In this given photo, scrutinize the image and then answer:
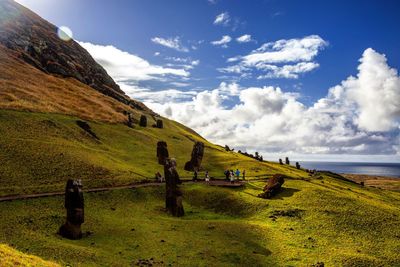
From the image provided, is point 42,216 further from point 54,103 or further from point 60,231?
point 54,103

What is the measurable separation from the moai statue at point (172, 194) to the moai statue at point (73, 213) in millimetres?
15850

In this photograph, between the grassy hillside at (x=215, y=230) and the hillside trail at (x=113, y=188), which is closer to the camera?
the grassy hillside at (x=215, y=230)

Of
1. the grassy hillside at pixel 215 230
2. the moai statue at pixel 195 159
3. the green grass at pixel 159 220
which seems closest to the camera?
the grassy hillside at pixel 215 230

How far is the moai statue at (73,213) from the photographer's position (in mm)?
39000

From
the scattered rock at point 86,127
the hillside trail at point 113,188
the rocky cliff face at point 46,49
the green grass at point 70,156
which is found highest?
the rocky cliff face at point 46,49

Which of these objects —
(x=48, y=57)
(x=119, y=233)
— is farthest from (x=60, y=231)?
(x=48, y=57)

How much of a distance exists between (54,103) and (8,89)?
12016mm

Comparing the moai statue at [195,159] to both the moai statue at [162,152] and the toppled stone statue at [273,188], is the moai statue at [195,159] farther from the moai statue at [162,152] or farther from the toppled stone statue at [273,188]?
the toppled stone statue at [273,188]

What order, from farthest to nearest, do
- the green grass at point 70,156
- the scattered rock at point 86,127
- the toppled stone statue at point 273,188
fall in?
the scattered rock at point 86,127
the toppled stone statue at point 273,188
the green grass at point 70,156

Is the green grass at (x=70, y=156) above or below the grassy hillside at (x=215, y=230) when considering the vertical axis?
above

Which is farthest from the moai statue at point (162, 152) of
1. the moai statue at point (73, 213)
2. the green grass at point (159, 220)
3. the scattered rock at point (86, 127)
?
the moai statue at point (73, 213)

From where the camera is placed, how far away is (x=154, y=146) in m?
108

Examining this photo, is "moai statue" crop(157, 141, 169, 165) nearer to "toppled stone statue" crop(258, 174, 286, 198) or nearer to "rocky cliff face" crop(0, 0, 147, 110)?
Result: "toppled stone statue" crop(258, 174, 286, 198)

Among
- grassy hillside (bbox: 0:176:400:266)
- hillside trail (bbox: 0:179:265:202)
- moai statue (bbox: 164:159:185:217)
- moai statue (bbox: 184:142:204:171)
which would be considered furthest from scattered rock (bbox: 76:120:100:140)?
moai statue (bbox: 164:159:185:217)
